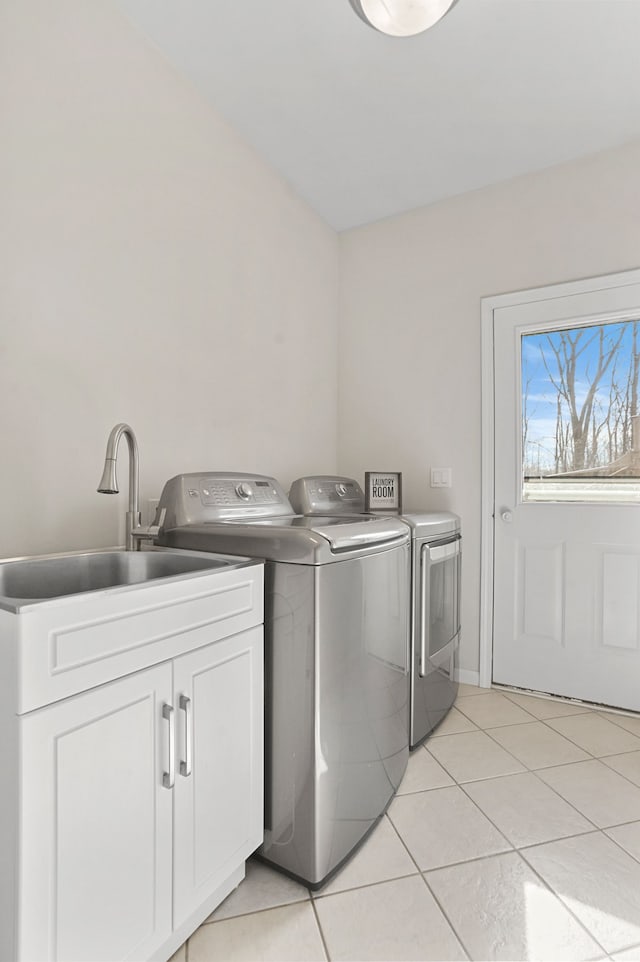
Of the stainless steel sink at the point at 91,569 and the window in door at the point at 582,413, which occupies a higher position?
the window in door at the point at 582,413

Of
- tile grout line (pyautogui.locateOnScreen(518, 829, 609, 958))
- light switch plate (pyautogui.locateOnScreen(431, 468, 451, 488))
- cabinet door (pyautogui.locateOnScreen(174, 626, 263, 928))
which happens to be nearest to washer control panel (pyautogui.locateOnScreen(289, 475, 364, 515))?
light switch plate (pyautogui.locateOnScreen(431, 468, 451, 488))

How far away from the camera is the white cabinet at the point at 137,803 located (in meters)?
0.78

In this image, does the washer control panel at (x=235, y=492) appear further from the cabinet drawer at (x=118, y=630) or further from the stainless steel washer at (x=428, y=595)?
the cabinet drawer at (x=118, y=630)

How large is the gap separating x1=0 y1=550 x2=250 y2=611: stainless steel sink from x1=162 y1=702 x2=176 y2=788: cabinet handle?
1.04ft

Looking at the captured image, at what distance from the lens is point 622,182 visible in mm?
2312

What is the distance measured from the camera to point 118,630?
0.92 metres

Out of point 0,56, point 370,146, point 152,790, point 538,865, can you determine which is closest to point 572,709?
point 538,865

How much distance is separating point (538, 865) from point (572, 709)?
1.17m

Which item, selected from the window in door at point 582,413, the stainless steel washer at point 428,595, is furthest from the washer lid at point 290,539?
the window in door at point 582,413

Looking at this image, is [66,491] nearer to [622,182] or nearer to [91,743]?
[91,743]

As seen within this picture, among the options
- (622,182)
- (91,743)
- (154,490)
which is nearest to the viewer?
(91,743)

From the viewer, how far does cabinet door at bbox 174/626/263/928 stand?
105 cm

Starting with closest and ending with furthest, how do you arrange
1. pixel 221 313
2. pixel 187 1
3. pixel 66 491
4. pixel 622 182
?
1. pixel 66 491
2. pixel 187 1
3. pixel 221 313
4. pixel 622 182

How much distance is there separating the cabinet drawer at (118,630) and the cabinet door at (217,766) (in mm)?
64
